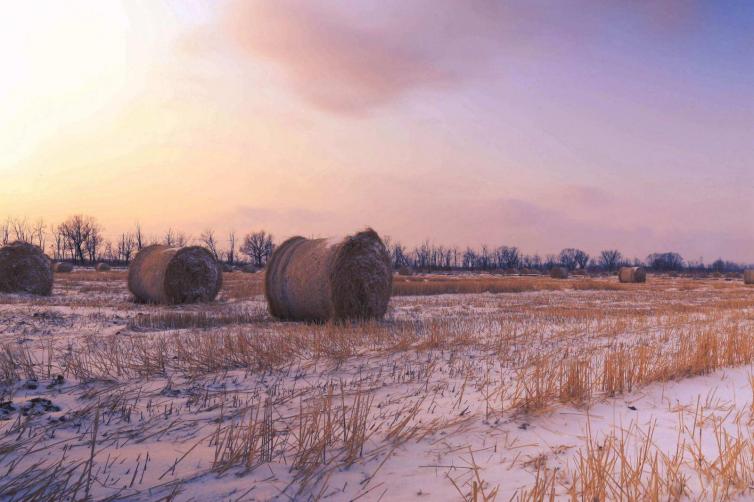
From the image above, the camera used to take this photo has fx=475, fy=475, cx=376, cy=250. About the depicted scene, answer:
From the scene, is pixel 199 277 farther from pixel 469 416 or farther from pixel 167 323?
pixel 469 416

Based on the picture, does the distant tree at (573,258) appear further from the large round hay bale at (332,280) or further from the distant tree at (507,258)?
the large round hay bale at (332,280)

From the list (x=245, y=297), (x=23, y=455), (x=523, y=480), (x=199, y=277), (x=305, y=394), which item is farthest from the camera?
(x=245, y=297)

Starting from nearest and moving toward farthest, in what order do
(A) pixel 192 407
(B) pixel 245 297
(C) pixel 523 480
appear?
(C) pixel 523 480 → (A) pixel 192 407 → (B) pixel 245 297

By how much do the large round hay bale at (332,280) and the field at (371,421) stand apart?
318 cm

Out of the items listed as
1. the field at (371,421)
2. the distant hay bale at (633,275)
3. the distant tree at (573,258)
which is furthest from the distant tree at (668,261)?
the field at (371,421)

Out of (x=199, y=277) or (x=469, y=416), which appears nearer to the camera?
(x=469, y=416)

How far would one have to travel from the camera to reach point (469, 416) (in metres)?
3.66

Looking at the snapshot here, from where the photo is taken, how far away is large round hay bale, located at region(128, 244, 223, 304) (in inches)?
597

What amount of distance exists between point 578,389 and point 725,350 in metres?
3.42

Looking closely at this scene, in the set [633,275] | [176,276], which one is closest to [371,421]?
[176,276]

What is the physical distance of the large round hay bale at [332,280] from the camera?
1047 cm

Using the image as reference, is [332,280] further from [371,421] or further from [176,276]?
[176,276]

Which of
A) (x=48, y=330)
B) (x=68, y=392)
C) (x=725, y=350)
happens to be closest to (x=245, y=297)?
(x=48, y=330)

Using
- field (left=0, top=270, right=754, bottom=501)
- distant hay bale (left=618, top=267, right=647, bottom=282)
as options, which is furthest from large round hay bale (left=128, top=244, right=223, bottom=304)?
distant hay bale (left=618, top=267, right=647, bottom=282)
